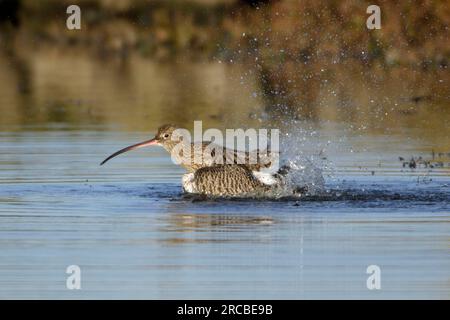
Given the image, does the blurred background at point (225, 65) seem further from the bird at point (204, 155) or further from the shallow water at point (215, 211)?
the bird at point (204, 155)

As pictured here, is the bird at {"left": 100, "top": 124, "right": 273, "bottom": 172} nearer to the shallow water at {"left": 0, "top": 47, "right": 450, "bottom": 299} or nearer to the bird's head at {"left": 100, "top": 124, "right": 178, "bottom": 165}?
Answer: the bird's head at {"left": 100, "top": 124, "right": 178, "bottom": 165}

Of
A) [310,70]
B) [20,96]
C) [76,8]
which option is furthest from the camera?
[76,8]

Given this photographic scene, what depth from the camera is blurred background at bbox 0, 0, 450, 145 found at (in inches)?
910

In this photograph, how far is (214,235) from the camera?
12.9m

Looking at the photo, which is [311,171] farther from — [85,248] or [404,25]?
[404,25]

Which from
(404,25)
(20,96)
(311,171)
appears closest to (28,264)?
(311,171)

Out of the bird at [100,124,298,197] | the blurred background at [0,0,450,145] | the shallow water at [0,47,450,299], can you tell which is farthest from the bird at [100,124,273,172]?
the blurred background at [0,0,450,145]

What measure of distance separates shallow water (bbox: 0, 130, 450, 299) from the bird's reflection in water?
1 centimetres

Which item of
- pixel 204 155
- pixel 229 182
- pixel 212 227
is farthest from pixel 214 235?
pixel 204 155

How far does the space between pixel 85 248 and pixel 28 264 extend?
2.38 feet

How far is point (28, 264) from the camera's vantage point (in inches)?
462

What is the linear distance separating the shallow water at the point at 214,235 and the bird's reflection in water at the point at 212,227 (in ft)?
0.04

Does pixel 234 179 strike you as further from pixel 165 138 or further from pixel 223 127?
pixel 223 127
